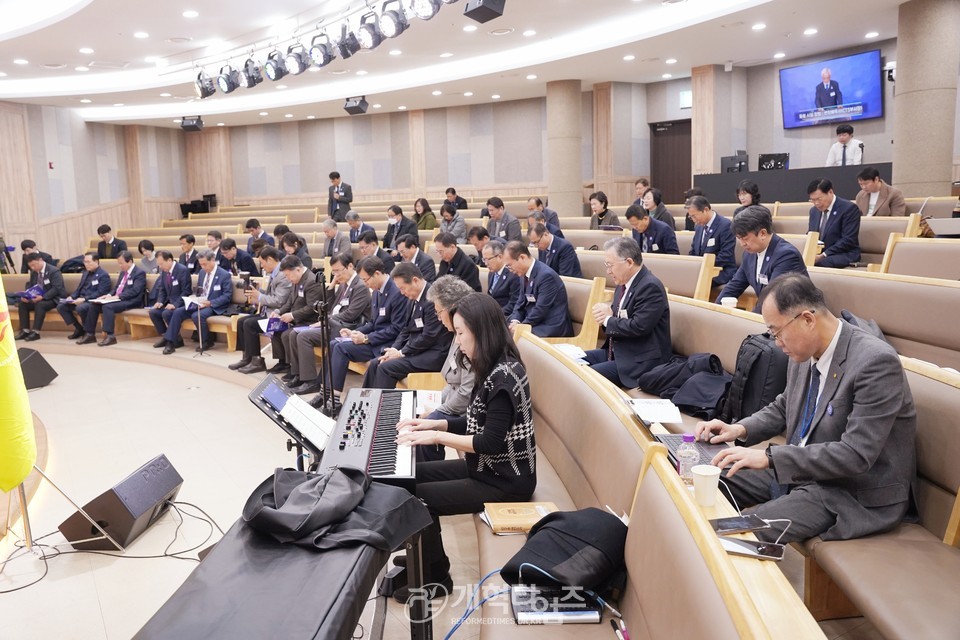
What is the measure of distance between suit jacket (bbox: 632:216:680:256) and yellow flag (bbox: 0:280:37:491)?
209 inches

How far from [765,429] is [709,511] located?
2.83ft

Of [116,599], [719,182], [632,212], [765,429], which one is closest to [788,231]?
[632,212]

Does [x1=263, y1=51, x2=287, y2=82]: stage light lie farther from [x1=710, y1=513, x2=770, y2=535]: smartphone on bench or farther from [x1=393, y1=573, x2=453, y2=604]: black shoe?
[x1=710, y1=513, x2=770, y2=535]: smartphone on bench

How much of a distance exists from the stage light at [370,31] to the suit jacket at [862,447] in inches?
265

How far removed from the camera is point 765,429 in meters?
2.60

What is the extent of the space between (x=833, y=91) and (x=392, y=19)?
7607 millimetres

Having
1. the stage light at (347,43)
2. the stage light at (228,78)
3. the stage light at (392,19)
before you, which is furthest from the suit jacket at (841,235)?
the stage light at (228,78)

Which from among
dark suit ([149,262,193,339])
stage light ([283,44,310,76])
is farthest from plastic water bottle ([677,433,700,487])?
stage light ([283,44,310,76])

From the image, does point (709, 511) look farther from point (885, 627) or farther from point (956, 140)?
point (956, 140)

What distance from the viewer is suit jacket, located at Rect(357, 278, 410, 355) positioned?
555 cm

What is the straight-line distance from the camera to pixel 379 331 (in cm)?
563

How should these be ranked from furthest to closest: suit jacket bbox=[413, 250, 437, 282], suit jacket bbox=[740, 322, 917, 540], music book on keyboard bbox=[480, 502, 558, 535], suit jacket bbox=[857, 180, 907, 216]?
suit jacket bbox=[857, 180, 907, 216]
suit jacket bbox=[413, 250, 437, 282]
music book on keyboard bbox=[480, 502, 558, 535]
suit jacket bbox=[740, 322, 917, 540]

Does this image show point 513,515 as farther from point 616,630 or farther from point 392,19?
point 392,19

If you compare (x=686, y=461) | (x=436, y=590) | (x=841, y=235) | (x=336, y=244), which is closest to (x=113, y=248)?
(x=336, y=244)
